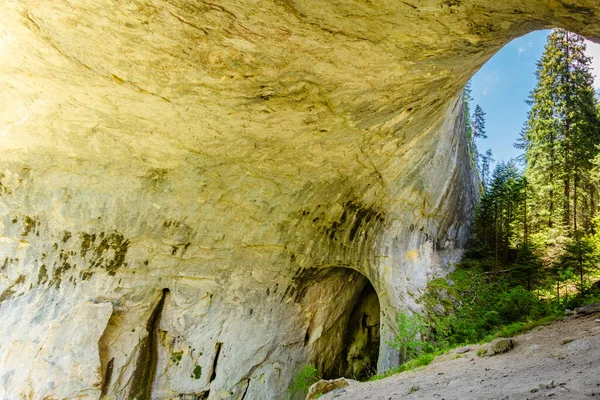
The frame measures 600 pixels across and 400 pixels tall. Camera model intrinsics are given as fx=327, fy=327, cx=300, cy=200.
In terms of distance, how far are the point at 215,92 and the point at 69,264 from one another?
7707 mm

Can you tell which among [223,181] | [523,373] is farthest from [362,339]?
[523,373]

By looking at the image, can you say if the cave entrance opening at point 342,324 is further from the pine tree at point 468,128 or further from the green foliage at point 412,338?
the pine tree at point 468,128

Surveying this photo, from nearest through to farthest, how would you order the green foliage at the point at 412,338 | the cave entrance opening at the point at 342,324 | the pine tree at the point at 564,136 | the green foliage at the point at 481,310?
the green foliage at the point at 481,310 < the green foliage at the point at 412,338 < the cave entrance opening at the point at 342,324 < the pine tree at the point at 564,136

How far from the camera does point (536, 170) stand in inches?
664

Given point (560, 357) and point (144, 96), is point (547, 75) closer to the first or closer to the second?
point (560, 357)

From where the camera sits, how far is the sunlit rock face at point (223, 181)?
197 inches

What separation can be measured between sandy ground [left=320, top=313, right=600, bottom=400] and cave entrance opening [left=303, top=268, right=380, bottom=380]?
6508 mm

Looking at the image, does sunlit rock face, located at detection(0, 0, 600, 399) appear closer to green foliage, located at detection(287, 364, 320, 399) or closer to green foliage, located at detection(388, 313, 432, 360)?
green foliage, located at detection(287, 364, 320, 399)

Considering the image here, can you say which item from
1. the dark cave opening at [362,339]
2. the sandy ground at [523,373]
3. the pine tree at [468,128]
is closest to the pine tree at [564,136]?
the pine tree at [468,128]

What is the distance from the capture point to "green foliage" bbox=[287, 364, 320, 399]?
1097 centimetres

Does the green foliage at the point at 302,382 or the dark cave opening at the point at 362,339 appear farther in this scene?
the dark cave opening at the point at 362,339

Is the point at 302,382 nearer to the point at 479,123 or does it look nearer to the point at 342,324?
the point at 342,324

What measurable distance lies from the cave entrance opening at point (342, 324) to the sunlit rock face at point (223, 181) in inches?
3.6

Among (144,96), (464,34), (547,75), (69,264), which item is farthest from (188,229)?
(547,75)
